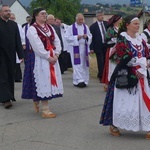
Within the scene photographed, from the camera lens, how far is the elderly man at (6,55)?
9586 mm

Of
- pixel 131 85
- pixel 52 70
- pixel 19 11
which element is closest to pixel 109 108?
pixel 131 85

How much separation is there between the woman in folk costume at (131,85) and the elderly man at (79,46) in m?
5.80

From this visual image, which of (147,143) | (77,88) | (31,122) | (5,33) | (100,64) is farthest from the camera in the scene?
(100,64)

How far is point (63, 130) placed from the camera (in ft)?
24.9

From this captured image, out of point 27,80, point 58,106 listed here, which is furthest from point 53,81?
point 58,106

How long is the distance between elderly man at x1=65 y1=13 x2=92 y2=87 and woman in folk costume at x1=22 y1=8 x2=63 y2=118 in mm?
4166

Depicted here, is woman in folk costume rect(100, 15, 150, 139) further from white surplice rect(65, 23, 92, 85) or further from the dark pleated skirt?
white surplice rect(65, 23, 92, 85)

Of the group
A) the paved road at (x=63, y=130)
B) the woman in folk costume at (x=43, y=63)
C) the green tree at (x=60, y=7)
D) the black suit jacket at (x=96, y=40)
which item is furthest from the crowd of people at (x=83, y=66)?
the green tree at (x=60, y=7)

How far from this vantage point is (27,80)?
Answer: 870 cm

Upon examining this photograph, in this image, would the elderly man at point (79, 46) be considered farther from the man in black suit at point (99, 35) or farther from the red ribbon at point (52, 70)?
the red ribbon at point (52, 70)

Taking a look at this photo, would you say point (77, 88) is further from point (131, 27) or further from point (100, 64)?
point (131, 27)

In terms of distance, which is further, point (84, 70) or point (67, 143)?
point (84, 70)

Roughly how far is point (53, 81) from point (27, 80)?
50cm

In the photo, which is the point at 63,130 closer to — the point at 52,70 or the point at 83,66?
the point at 52,70
